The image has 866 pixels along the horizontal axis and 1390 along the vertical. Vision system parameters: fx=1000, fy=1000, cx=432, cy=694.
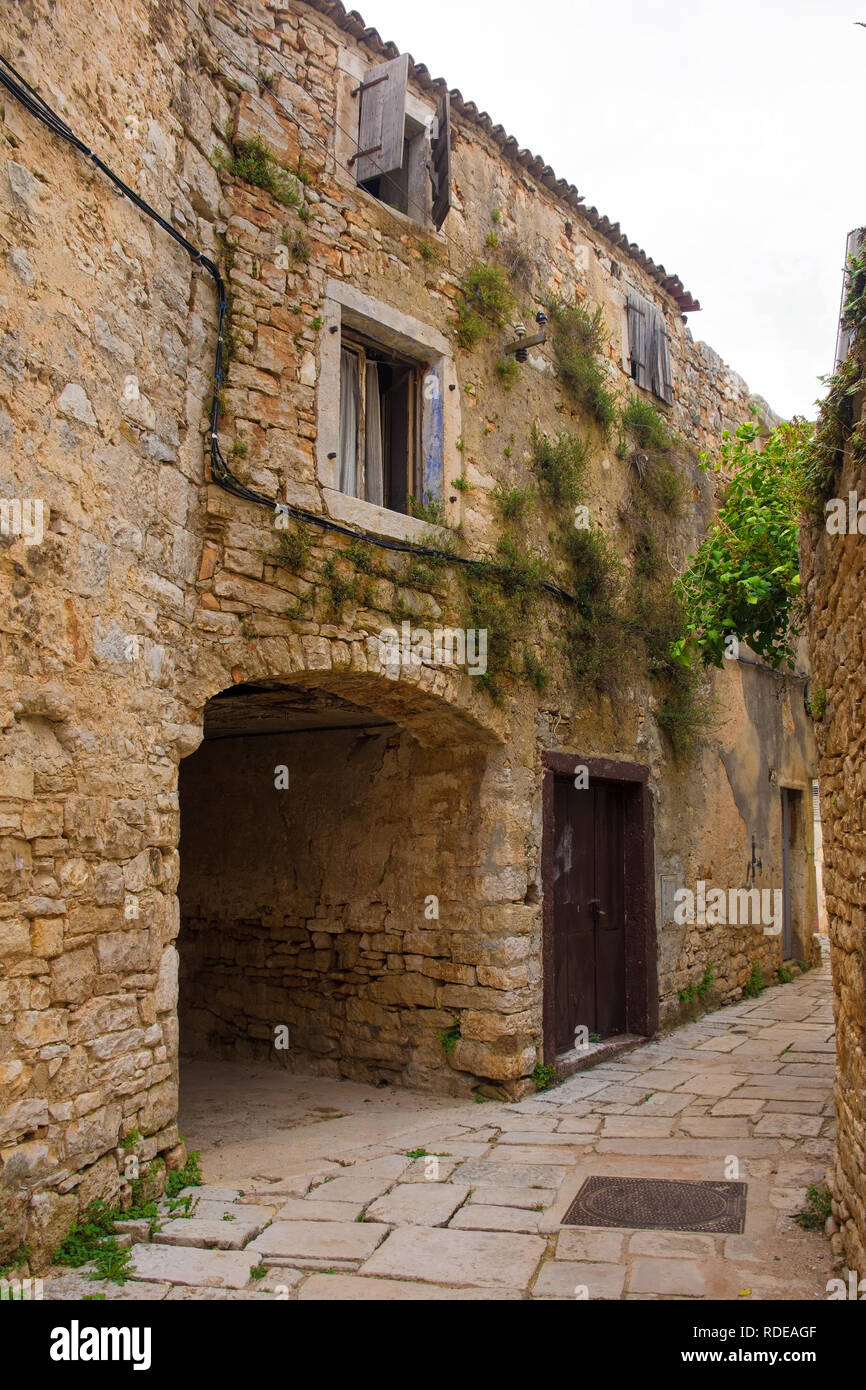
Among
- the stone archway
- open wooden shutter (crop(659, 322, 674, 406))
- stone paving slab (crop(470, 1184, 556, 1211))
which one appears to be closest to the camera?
stone paving slab (crop(470, 1184, 556, 1211))

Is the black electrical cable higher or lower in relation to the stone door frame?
higher

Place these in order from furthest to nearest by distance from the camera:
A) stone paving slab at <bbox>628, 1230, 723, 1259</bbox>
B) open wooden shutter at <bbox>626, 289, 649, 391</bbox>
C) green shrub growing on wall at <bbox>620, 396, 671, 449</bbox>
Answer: open wooden shutter at <bbox>626, 289, 649, 391</bbox> → green shrub growing on wall at <bbox>620, 396, 671, 449</bbox> → stone paving slab at <bbox>628, 1230, 723, 1259</bbox>

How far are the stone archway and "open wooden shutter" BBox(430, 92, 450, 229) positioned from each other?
9.89 ft

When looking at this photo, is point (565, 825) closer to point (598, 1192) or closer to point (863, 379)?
point (598, 1192)

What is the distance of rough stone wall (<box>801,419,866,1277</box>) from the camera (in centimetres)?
324

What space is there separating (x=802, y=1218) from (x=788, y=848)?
8.28 m

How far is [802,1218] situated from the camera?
Result: 150 inches

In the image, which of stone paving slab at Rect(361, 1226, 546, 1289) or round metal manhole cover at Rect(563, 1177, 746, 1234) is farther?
round metal manhole cover at Rect(563, 1177, 746, 1234)

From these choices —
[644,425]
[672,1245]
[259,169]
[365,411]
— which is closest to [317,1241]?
[672,1245]

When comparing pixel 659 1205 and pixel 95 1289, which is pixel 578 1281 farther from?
pixel 95 1289

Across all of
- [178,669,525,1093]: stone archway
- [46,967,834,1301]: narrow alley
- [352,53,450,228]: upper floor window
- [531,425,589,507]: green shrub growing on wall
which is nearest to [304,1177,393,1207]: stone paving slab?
[46,967,834,1301]: narrow alley

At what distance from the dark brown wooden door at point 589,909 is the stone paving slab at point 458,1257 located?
3026 millimetres

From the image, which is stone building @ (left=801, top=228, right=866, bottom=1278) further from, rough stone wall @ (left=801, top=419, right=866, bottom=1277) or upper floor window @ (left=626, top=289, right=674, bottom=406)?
upper floor window @ (left=626, top=289, right=674, bottom=406)

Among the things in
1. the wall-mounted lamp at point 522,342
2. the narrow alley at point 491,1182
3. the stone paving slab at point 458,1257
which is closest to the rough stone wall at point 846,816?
the narrow alley at point 491,1182
